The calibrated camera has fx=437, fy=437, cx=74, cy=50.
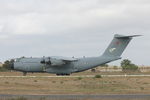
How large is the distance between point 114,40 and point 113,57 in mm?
3519

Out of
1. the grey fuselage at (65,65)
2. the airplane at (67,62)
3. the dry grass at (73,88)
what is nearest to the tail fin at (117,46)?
the airplane at (67,62)

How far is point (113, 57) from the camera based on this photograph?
256 feet

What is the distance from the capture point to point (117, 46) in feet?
260

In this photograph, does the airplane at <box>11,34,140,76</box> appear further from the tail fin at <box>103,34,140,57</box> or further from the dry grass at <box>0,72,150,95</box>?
the dry grass at <box>0,72,150,95</box>

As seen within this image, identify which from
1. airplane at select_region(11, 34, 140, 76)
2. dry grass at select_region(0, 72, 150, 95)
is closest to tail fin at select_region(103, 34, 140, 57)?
airplane at select_region(11, 34, 140, 76)

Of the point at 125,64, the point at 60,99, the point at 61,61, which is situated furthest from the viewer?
the point at 125,64

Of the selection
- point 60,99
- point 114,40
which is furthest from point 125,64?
point 60,99

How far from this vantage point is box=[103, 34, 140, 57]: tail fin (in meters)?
78.7

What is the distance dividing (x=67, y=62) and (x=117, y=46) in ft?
32.2

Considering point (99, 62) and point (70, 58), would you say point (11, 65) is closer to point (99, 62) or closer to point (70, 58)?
point (70, 58)

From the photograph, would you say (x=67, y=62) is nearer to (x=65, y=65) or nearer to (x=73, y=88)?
(x=65, y=65)

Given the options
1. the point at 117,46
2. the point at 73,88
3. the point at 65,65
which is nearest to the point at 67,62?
the point at 65,65

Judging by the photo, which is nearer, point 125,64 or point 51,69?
point 51,69

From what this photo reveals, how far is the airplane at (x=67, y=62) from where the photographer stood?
7569cm
